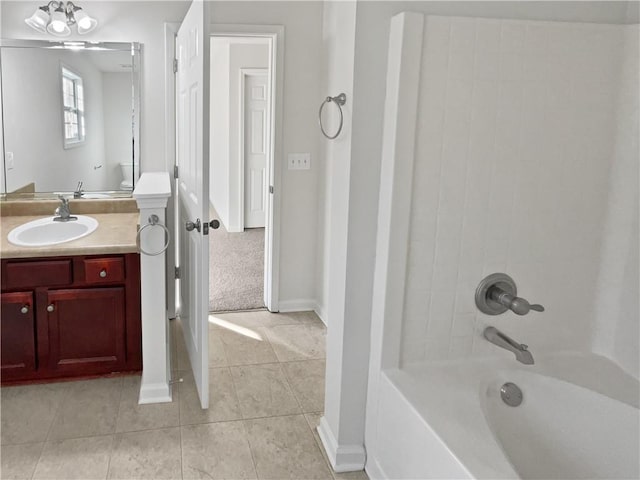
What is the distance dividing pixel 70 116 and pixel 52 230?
680 millimetres

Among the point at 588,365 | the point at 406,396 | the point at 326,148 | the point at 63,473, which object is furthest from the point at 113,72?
the point at 588,365

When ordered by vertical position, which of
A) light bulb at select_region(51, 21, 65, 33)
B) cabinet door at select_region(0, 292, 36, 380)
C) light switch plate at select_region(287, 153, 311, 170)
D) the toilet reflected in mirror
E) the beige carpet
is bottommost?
the beige carpet

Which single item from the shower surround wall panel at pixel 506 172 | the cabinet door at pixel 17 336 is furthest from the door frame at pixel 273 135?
the shower surround wall panel at pixel 506 172

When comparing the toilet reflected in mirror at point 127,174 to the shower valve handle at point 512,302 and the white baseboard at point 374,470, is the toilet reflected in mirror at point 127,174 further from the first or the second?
the shower valve handle at point 512,302

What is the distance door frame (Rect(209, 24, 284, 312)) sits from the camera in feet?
11.5

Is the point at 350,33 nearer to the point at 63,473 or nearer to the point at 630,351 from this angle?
the point at 630,351

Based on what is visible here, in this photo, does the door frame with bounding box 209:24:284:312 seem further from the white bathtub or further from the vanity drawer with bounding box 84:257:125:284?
the white bathtub

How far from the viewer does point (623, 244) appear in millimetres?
2117

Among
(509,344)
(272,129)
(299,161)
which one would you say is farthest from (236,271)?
(509,344)

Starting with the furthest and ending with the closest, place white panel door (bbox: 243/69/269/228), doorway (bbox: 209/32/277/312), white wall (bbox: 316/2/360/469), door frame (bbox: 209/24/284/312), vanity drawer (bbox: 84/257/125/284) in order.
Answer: white panel door (bbox: 243/69/269/228) < doorway (bbox: 209/32/277/312) < door frame (bbox: 209/24/284/312) < vanity drawer (bbox: 84/257/125/284) < white wall (bbox: 316/2/360/469)

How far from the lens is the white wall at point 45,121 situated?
3.22 m

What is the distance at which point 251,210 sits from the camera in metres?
6.93

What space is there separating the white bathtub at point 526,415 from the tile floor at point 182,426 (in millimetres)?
451

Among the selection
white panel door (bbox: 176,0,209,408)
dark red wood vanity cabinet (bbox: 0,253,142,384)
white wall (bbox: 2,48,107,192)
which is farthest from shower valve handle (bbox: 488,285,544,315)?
white wall (bbox: 2,48,107,192)
